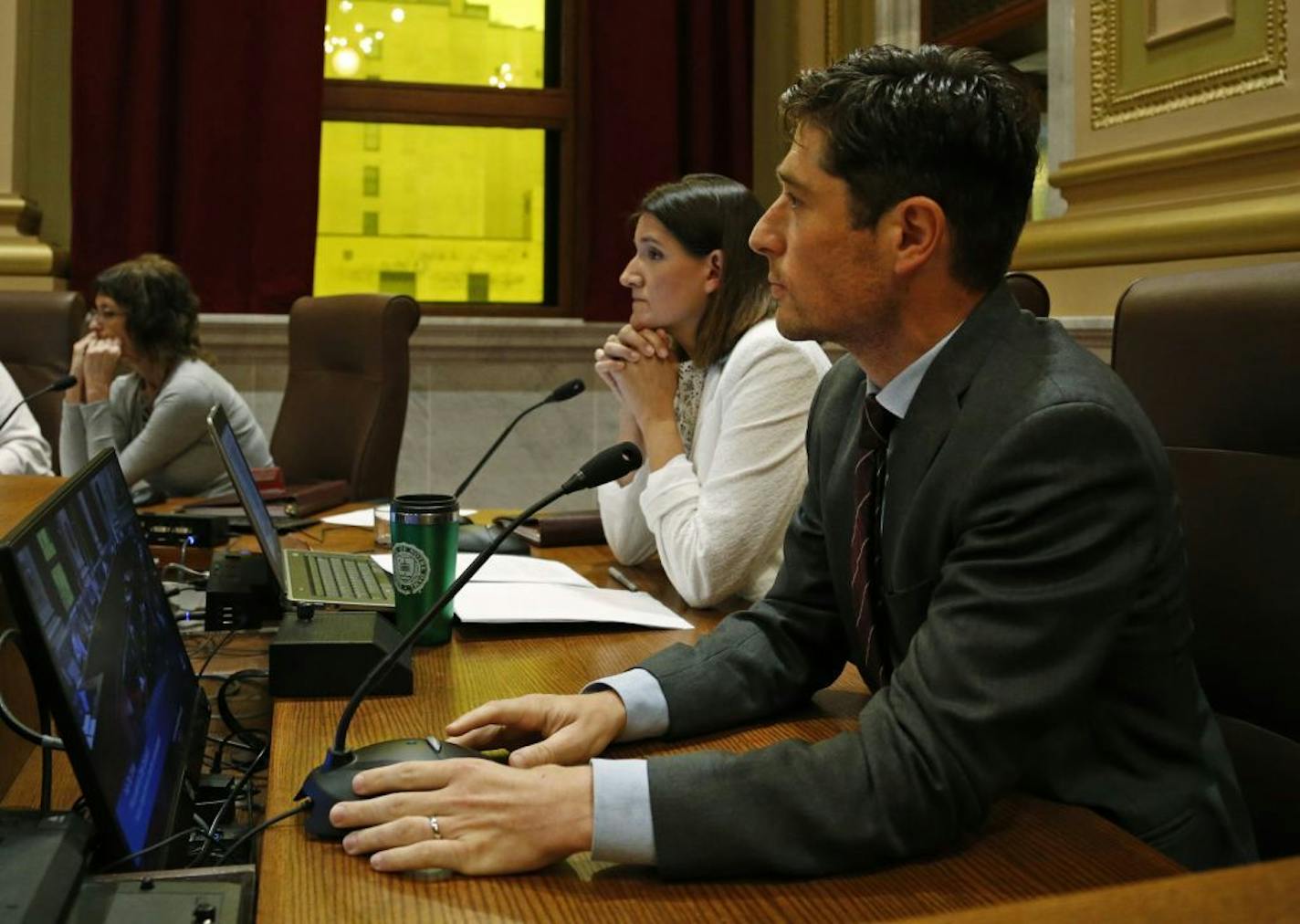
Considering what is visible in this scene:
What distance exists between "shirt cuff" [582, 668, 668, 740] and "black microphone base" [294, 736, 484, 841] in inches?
6.0

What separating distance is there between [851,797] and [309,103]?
3.52 metres

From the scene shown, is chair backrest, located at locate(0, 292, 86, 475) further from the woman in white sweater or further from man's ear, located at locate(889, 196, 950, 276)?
man's ear, located at locate(889, 196, 950, 276)

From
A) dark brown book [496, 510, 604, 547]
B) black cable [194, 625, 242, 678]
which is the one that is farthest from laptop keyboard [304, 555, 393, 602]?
dark brown book [496, 510, 604, 547]

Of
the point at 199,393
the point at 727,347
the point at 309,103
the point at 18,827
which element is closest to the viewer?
the point at 18,827

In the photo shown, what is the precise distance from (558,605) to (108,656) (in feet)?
2.31

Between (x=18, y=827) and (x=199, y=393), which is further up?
(x=199, y=393)

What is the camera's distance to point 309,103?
3844 millimetres

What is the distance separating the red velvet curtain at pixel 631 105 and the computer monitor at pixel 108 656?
312 centimetres

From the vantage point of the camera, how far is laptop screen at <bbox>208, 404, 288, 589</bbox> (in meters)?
1.45

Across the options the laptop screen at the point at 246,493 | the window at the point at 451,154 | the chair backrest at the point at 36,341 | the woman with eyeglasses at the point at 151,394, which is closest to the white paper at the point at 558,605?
the laptop screen at the point at 246,493

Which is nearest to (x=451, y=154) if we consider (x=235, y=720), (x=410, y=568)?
(x=410, y=568)

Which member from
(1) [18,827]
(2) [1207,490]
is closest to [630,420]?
(2) [1207,490]

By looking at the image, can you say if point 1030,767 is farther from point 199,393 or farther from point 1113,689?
point 199,393

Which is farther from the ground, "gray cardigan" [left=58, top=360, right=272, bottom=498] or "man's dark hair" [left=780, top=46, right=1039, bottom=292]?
"man's dark hair" [left=780, top=46, right=1039, bottom=292]
